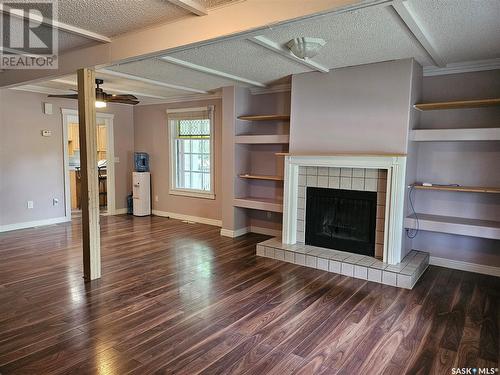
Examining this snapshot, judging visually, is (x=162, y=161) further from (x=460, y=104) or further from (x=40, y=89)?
(x=460, y=104)

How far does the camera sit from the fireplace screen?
4207mm

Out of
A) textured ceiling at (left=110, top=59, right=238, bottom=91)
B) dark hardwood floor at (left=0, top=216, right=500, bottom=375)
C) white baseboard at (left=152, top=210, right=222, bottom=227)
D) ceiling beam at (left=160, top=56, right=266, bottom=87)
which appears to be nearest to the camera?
dark hardwood floor at (left=0, top=216, right=500, bottom=375)

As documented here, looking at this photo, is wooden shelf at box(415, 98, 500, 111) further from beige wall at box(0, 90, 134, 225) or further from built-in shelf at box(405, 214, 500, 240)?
beige wall at box(0, 90, 134, 225)

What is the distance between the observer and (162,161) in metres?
7.11

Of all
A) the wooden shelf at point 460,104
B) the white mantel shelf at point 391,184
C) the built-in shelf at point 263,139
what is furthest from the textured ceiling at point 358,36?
the built-in shelf at point 263,139

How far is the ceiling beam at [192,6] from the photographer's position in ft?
7.80

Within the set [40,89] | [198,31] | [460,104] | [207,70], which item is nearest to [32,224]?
[40,89]

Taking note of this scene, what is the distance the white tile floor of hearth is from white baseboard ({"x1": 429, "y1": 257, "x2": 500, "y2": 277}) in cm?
15

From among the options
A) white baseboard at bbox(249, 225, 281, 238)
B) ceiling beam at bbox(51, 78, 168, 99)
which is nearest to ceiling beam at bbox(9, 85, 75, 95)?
ceiling beam at bbox(51, 78, 168, 99)

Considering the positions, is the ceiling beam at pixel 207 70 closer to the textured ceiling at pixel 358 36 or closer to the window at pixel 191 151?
the textured ceiling at pixel 358 36

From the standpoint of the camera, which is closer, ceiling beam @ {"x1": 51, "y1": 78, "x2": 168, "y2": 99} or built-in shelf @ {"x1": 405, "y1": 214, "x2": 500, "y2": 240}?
built-in shelf @ {"x1": 405, "y1": 214, "x2": 500, "y2": 240}

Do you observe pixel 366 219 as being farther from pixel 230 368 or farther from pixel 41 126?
pixel 41 126

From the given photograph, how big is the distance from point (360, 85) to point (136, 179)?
481 centimetres

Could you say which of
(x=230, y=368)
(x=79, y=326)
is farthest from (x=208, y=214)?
(x=230, y=368)
